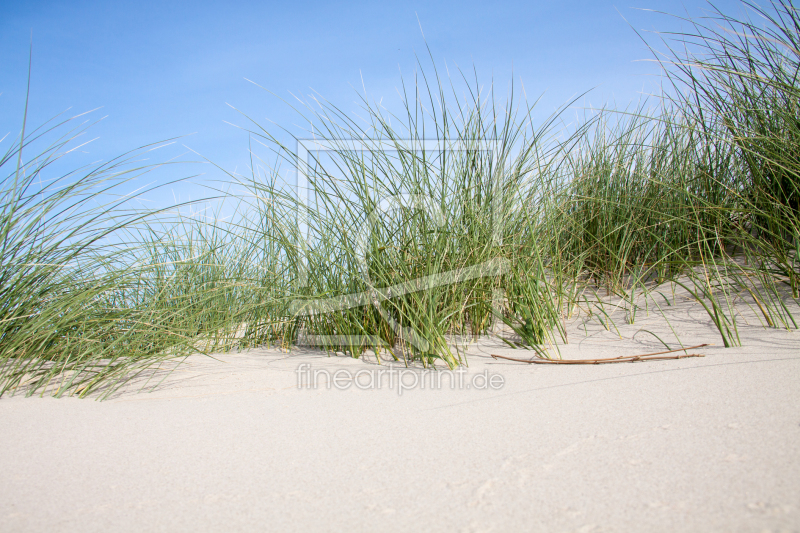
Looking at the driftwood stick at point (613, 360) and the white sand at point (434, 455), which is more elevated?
the driftwood stick at point (613, 360)

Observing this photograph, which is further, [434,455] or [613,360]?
[613,360]

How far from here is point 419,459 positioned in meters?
0.88

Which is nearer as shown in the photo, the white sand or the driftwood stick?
the white sand

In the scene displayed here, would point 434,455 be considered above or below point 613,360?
below

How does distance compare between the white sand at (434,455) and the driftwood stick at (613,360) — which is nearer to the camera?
the white sand at (434,455)

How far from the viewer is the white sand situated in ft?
2.31

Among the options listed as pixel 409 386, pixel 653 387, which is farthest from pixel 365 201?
pixel 653 387

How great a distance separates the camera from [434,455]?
2.93 feet

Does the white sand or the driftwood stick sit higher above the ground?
the driftwood stick

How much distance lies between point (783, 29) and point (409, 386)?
221cm

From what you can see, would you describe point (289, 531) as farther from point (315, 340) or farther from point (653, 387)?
point (315, 340)

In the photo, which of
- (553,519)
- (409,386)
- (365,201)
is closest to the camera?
(553,519)

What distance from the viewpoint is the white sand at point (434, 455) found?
704 millimetres

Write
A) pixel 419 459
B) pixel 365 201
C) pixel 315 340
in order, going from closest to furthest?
pixel 419 459 < pixel 365 201 < pixel 315 340
